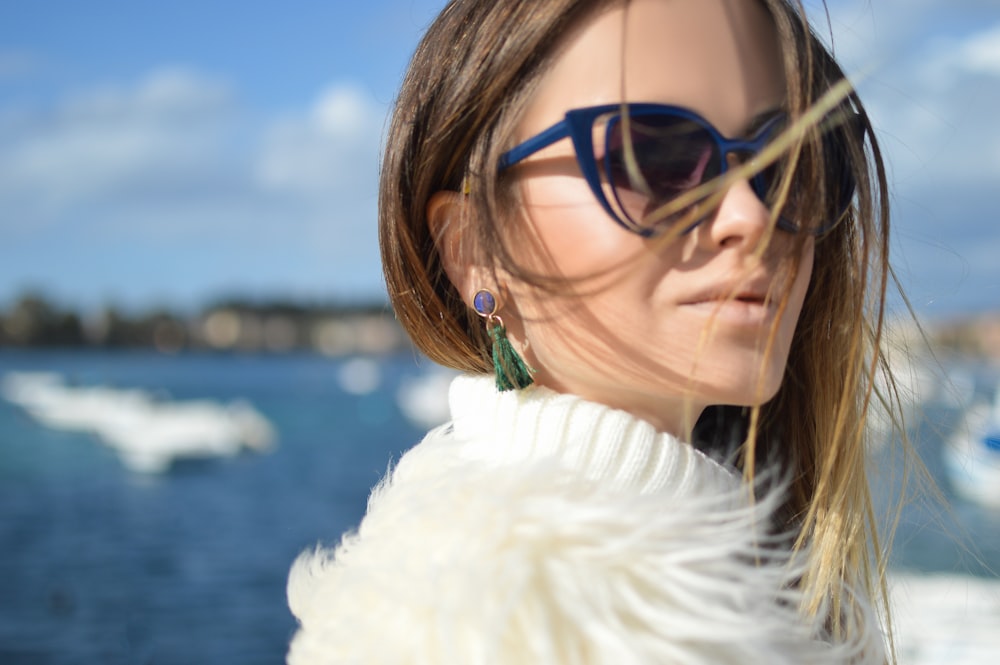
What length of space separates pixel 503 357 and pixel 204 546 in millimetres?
15126

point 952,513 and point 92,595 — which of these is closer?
point 952,513

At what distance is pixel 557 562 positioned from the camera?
0.99m

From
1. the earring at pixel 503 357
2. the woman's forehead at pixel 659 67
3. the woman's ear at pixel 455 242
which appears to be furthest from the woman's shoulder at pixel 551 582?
the woman's forehead at pixel 659 67

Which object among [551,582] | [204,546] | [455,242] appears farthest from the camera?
[204,546]

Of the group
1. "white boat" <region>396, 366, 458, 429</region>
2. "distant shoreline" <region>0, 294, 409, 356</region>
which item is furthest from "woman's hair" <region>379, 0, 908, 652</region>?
"distant shoreline" <region>0, 294, 409, 356</region>

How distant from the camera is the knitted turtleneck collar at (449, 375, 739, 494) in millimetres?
1129

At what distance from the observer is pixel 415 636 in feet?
3.22

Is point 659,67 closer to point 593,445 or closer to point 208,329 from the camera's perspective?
point 593,445

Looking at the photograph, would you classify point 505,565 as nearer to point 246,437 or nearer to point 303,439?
point 246,437

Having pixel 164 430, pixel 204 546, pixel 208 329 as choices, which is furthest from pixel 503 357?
pixel 208 329

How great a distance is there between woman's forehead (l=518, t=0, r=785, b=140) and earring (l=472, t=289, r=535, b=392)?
0.24 m

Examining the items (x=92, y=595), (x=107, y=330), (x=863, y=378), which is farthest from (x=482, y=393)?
(x=107, y=330)

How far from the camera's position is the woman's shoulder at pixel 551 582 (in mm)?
954

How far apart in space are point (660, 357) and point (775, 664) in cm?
39
